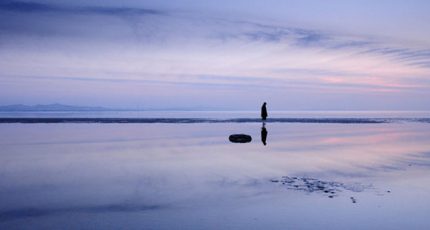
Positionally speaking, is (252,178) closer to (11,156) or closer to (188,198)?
(188,198)

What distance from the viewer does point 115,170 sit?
13.9 metres

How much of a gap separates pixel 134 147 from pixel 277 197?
12.4m

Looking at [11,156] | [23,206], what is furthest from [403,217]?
[11,156]

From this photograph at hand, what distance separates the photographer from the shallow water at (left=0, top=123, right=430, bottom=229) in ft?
26.2

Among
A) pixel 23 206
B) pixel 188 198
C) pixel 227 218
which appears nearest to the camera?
pixel 227 218

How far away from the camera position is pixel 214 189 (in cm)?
1086

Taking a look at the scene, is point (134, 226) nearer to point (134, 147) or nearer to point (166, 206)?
point (166, 206)

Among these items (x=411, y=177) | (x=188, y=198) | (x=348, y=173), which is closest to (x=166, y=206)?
(x=188, y=198)

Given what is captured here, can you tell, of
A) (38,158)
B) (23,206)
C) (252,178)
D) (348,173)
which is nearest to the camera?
(23,206)

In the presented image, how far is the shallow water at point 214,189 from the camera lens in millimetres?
8000

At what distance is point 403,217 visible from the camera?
27.1 ft

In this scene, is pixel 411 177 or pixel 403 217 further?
pixel 411 177

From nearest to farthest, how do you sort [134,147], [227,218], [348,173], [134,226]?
[134,226], [227,218], [348,173], [134,147]

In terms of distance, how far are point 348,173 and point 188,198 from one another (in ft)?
19.8
